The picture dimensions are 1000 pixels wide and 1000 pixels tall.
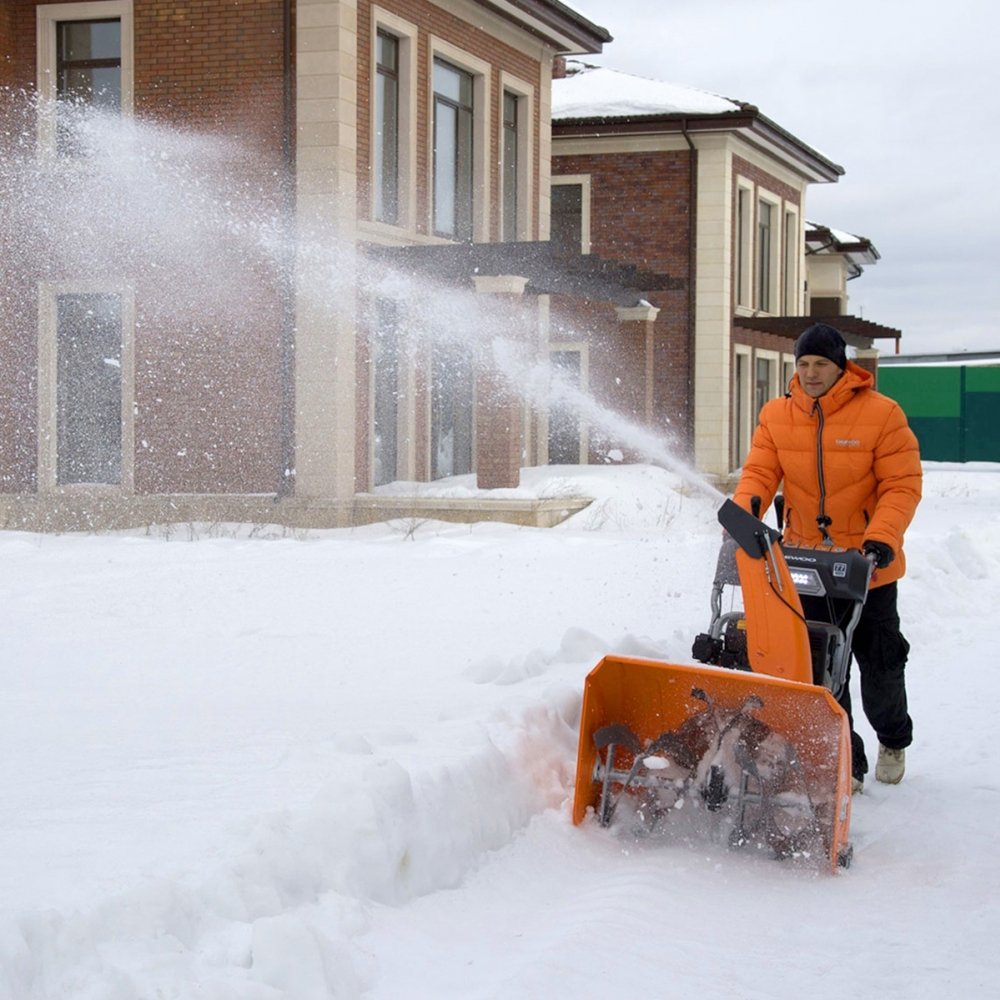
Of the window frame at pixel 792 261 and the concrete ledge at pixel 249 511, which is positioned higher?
the window frame at pixel 792 261

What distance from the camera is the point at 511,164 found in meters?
20.0

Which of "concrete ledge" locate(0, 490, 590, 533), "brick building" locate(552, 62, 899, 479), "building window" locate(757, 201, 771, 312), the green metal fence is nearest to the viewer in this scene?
"concrete ledge" locate(0, 490, 590, 533)

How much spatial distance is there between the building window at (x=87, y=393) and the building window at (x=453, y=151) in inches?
163

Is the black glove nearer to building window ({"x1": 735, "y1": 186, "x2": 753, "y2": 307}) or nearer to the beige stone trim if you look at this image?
the beige stone trim

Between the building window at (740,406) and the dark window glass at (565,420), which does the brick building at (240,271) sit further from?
the building window at (740,406)

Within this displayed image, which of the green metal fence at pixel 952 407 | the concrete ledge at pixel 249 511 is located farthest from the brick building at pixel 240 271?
the green metal fence at pixel 952 407

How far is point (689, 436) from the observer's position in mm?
25516

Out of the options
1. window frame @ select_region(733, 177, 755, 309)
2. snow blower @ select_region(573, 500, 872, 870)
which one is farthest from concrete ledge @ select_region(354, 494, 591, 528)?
window frame @ select_region(733, 177, 755, 309)

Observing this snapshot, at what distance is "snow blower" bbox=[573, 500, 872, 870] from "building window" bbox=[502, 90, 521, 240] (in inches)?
591

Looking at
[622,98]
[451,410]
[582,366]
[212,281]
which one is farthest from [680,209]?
[212,281]

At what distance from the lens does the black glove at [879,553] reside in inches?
202

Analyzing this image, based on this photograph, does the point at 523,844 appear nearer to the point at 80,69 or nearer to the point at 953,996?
the point at 953,996

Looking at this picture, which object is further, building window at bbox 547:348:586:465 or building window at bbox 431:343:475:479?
building window at bbox 547:348:586:465

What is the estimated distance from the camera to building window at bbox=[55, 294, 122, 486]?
1585cm
